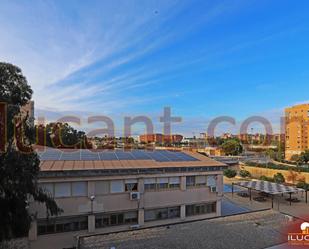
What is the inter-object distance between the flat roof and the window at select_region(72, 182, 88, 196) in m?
0.72

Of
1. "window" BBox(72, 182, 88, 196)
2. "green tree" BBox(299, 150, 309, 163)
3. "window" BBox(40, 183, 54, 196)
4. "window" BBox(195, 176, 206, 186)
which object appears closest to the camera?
"window" BBox(40, 183, 54, 196)

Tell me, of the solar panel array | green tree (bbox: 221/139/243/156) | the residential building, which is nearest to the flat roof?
the solar panel array

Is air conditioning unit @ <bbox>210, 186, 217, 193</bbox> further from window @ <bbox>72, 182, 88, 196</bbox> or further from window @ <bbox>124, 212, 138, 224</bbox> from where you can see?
window @ <bbox>72, 182, 88, 196</bbox>

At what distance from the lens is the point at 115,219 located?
14.3m

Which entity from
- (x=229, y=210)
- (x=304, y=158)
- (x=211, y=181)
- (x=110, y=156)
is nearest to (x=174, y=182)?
(x=211, y=181)

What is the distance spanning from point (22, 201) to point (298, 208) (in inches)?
825

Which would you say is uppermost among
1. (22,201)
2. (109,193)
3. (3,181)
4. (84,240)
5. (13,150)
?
(13,150)

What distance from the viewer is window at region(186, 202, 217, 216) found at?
52.7 feet

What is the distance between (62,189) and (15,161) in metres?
5.59

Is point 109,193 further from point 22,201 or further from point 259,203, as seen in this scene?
point 259,203

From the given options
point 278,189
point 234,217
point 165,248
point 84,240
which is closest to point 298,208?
point 278,189

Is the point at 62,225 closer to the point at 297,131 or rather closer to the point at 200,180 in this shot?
Answer: the point at 200,180

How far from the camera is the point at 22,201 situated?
8617mm

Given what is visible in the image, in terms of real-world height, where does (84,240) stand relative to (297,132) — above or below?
below
